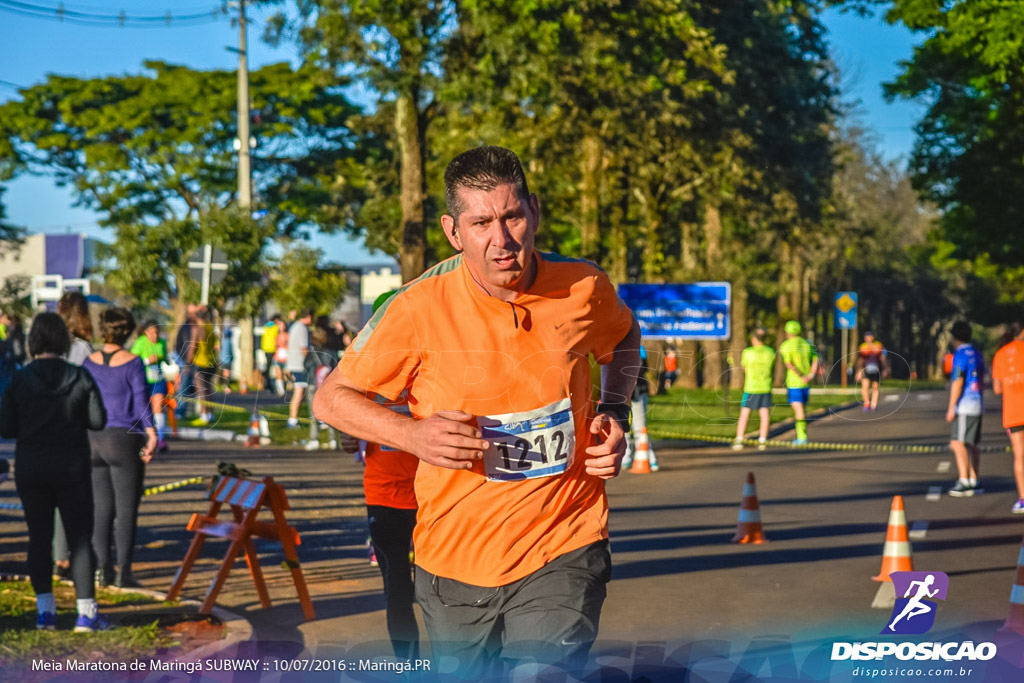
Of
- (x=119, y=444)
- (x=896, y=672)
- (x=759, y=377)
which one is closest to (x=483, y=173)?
(x=896, y=672)

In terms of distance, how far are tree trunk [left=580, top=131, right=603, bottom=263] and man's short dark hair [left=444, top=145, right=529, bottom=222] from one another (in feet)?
70.8

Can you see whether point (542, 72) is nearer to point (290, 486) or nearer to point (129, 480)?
point (290, 486)

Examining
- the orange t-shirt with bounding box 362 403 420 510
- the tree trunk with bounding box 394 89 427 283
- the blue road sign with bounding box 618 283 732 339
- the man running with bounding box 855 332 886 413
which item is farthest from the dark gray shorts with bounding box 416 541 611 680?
the blue road sign with bounding box 618 283 732 339

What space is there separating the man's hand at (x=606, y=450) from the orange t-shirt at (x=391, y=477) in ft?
6.78

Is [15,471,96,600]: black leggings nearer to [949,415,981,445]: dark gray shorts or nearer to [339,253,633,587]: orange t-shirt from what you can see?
[339,253,633,587]: orange t-shirt

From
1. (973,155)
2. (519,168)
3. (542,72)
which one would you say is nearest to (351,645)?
(519,168)

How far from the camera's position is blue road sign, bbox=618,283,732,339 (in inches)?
878

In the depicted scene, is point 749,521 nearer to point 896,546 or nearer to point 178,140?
point 896,546

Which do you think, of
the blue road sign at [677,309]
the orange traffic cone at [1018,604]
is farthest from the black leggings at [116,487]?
the blue road sign at [677,309]

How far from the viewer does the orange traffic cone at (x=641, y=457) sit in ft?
57.2

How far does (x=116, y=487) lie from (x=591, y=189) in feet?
60.1

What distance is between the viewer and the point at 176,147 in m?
44.7

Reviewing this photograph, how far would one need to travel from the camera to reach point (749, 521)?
1113cm

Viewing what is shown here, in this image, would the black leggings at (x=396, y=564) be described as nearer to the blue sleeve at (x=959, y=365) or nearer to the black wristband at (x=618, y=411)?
the black wristband at (x=618, y=411)
